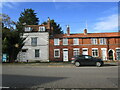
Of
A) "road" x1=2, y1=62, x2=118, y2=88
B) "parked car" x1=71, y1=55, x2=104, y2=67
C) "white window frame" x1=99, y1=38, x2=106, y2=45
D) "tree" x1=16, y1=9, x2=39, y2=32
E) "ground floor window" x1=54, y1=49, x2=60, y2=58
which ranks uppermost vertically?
"tree" x1=16, y1=9, x2=39, y2=32

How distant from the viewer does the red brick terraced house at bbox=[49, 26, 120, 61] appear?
98.8ft

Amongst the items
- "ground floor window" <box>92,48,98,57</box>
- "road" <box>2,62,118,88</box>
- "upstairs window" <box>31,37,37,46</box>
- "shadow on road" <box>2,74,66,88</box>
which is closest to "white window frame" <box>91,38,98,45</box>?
"ground floor window" <box>92,48,98,57</box>

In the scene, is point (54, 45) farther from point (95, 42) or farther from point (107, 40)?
point (107, 40)

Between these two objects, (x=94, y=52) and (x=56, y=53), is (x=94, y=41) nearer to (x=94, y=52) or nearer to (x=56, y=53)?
(x=94, y=52)

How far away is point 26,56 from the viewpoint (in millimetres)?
31453

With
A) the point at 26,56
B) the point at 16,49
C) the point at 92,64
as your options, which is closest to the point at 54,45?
the point at 26,56

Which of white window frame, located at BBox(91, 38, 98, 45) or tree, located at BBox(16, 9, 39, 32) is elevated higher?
tree, located at BBox(16, 9, 39, 32)

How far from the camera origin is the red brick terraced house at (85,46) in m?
30.1

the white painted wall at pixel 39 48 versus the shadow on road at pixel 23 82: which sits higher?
the white painted wall at pixel 39 48

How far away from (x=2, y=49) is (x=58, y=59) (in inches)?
504

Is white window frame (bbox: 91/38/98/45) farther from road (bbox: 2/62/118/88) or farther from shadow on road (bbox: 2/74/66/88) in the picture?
shadow on road (bbox: 2/74/66/88)

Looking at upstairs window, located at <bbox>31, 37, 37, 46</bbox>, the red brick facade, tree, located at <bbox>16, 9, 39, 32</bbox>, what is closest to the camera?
the red brick facade

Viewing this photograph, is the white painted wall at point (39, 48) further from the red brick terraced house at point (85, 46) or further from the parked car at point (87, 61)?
the parked car at point (87, 61)

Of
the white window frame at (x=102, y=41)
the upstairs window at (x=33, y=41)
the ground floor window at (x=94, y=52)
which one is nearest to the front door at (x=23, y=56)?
the upstairs window at (x=33, y=41)
